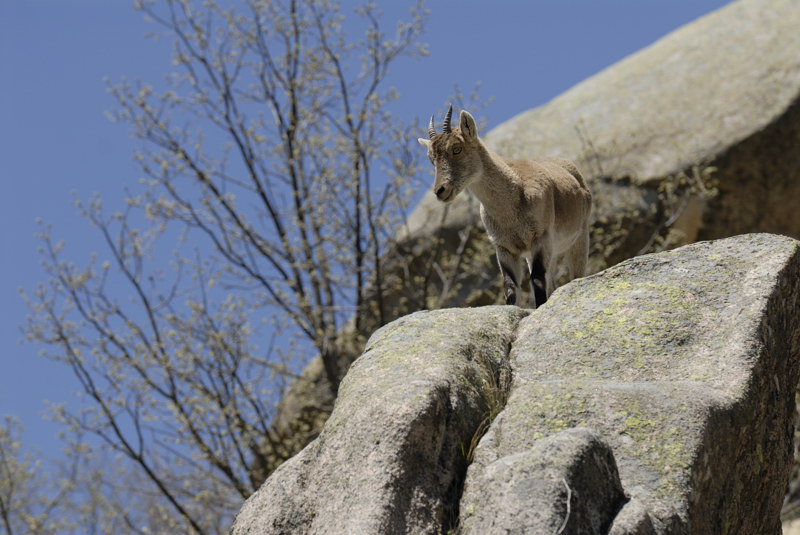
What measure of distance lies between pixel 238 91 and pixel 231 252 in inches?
137

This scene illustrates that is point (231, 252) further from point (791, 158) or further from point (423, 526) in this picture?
point (423, 526)

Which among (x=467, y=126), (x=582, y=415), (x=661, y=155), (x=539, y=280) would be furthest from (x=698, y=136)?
(x=582, y=415)

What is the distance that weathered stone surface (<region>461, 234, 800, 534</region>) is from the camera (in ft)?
23.8

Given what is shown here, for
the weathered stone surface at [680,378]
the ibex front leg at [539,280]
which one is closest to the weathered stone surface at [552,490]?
the weathered stone surface at [680,378]

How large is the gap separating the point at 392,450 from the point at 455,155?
5.09 m

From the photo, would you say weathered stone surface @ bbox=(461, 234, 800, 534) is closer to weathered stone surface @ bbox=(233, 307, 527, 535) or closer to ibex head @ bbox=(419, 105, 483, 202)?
weathered stone surface @ bbox=(233, 307, 527, 535)

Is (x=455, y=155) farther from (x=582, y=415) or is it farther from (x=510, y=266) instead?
(x=582, y=415)

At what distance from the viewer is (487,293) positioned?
2064 cm

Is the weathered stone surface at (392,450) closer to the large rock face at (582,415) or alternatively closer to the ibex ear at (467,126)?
the large rock face at (582,415)

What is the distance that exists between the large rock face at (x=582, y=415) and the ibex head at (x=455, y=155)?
2.39 meters

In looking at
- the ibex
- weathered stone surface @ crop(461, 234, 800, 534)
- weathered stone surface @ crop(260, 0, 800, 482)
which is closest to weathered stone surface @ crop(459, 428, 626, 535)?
weathered stone surface @ crop(461, 234, 800, 534)

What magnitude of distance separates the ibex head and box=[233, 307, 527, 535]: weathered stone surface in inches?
128

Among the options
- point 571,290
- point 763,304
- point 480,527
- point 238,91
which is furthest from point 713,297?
point 238,91

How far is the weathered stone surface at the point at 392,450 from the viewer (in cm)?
706
